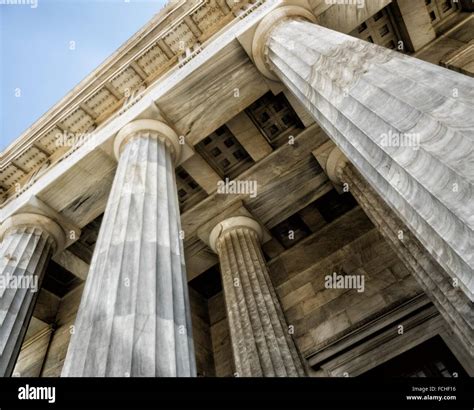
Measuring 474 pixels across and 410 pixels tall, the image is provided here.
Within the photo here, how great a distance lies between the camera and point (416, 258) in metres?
9.84

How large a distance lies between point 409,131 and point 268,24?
7428 millimetres

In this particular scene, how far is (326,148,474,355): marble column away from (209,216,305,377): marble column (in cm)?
343

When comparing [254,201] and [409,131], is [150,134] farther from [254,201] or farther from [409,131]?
[409,131]

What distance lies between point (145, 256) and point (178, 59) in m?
10.2

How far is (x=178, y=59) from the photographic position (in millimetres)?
15305

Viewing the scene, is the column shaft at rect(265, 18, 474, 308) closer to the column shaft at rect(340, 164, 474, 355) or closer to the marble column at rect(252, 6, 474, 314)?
the marble column at rect(252, 6, 474, 314)

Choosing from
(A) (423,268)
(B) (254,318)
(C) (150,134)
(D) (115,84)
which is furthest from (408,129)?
(D) (115,84)

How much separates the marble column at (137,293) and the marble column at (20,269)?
4.09m

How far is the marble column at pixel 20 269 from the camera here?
10.1 meters

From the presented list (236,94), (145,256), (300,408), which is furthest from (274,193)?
(300,408)

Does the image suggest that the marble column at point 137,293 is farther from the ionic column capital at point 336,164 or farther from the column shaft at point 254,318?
the ionic column capital at point 336,164

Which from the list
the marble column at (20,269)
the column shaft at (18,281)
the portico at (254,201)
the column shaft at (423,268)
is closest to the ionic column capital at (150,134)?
the portico at (254,201)

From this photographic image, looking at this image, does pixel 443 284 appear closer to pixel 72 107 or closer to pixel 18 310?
pixel 18 310

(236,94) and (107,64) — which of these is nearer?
(236,94)
